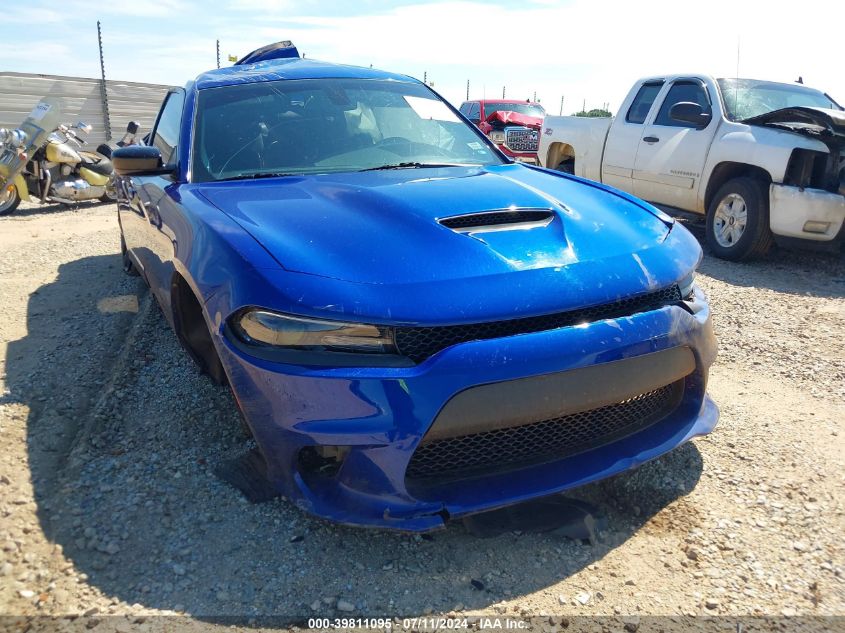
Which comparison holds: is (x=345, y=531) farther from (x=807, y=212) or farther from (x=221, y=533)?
(x=807, y=212)

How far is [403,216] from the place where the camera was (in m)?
2.34

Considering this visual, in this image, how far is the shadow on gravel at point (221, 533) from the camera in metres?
1.96

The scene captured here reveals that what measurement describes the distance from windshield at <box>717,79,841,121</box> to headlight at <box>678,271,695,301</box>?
15.2 feet

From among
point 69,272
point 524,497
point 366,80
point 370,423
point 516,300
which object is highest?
point 366,80

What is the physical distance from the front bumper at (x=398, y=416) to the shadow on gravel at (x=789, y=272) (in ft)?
12.9

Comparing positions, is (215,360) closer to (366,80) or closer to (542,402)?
(542,402)

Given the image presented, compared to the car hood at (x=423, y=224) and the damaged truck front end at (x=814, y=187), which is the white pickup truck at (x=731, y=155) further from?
the car hood at (x=423, y=224)

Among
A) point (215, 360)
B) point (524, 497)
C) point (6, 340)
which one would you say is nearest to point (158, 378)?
point (215, 360)

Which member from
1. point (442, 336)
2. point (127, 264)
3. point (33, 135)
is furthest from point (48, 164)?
point (442, 336)

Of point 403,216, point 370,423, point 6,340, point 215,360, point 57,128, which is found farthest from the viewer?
point 57,128

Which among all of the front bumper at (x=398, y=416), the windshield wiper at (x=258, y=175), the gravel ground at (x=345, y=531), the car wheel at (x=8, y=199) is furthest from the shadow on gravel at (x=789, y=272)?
the car wheel at (x=8, y=199)

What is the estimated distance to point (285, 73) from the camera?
143 inches

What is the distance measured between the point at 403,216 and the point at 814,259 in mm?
5581

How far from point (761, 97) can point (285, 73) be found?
5186 millimetres
